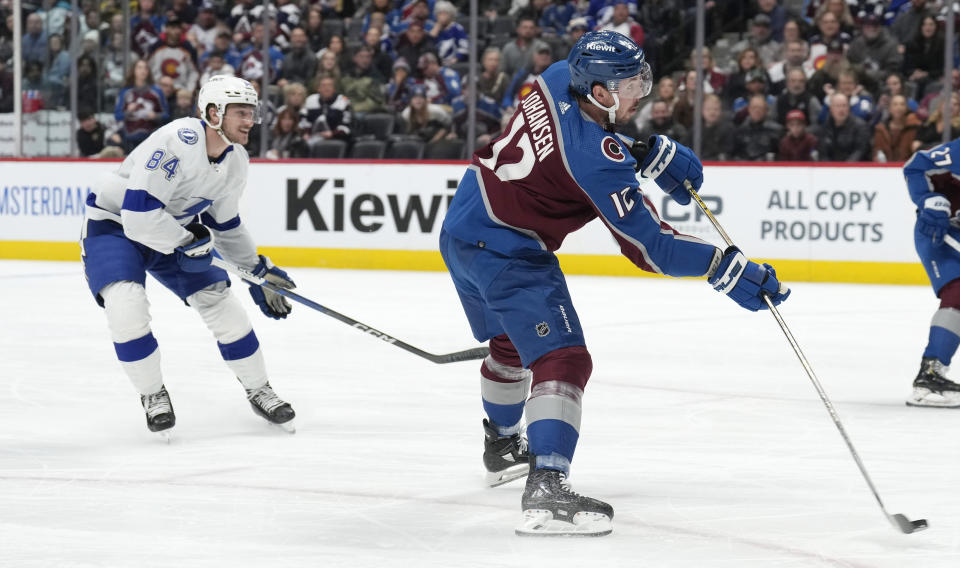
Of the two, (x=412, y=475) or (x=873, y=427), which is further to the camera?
(x=873, y=427)

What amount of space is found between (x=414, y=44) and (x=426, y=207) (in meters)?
1.38

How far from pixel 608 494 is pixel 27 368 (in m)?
3.11

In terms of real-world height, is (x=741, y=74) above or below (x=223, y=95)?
below

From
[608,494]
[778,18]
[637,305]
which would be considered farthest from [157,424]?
[778,18]

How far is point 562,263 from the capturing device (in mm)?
10430

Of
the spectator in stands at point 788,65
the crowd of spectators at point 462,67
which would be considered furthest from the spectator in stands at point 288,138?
the spectator in stands at point 788,65

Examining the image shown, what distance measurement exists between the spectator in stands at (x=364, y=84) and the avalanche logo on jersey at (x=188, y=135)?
266 inches

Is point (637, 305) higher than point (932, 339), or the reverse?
point (932, 339)

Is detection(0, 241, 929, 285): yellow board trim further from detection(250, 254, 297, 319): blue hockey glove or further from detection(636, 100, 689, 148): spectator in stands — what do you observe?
detection(250, 254, 297, 319): blue hockey glove

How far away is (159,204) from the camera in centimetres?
422

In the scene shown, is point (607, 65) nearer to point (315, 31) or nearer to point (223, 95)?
point (223, 95)

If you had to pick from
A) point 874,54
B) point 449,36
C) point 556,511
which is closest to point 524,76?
point 449,36

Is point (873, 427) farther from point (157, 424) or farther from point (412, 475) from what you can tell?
point (157, 424)

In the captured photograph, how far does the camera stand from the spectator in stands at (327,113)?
36.1 ft
